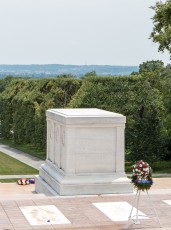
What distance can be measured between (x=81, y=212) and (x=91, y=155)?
3.28 m

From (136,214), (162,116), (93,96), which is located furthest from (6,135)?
(136,214)

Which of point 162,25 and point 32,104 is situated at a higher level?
point 162,25

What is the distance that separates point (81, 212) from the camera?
16328 millimetres

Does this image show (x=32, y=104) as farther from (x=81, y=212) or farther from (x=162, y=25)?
(x=81, y=212)

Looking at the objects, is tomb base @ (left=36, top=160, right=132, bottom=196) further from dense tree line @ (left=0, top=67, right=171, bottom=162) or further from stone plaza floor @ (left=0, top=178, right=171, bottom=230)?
dense tree line @ (left=0, top=67, right=171, bottom=162)

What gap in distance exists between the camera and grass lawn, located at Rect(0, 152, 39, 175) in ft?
107

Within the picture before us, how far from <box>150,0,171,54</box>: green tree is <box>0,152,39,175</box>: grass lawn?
36.1 ft

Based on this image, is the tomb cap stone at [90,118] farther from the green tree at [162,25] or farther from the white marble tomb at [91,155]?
the green tree at [162,25]

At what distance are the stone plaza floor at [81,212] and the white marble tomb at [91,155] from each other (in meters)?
0.42

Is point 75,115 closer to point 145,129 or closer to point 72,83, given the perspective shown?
point 145,129

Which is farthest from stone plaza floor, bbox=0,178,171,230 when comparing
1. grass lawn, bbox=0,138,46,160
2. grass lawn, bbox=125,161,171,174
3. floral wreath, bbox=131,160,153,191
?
grass lawn, bbox=0,138,46,160

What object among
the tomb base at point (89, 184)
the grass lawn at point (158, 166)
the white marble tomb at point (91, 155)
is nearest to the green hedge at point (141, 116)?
the grass lawn at point (158, 166)

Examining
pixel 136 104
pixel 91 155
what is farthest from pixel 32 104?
pixel 91 155

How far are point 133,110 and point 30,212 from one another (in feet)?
69.3
